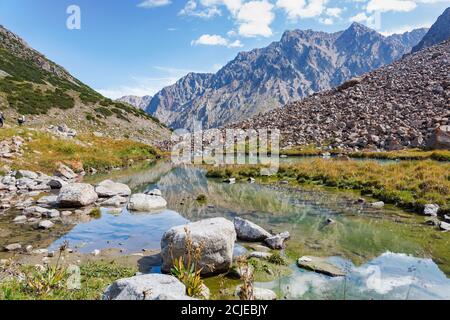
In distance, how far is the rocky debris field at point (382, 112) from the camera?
50.1 metres

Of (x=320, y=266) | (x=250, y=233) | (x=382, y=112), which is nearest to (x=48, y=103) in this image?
(x=382, y=112)

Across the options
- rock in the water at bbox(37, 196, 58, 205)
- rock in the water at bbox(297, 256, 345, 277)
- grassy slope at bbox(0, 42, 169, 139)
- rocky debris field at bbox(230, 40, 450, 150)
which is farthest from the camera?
grassy slope at bbox(0, 42, 169, 139)

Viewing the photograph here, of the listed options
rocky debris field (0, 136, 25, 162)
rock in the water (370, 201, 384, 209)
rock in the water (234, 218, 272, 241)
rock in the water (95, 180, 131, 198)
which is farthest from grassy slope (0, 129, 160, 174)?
rock in the water (370, 201, 384, 209)

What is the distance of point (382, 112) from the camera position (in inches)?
2315

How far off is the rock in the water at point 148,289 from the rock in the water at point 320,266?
5212mm

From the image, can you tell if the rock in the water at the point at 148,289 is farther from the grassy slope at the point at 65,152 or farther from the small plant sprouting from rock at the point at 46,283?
the grassy slope at the point at 65,152

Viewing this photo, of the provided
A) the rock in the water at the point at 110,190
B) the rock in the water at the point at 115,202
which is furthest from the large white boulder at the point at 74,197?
the rock in the water at the point at 110,190

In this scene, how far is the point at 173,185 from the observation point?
31.5m

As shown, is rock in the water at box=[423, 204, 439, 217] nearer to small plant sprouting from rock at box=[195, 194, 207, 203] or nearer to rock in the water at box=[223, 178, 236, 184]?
small plant sprouting from rock at box=[195, 194, 207, 203]

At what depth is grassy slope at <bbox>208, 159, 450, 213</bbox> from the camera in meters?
19.5

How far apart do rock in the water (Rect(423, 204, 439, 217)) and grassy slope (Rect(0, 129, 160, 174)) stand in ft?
102

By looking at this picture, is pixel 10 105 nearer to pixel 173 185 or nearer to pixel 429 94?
pixel 173 185
